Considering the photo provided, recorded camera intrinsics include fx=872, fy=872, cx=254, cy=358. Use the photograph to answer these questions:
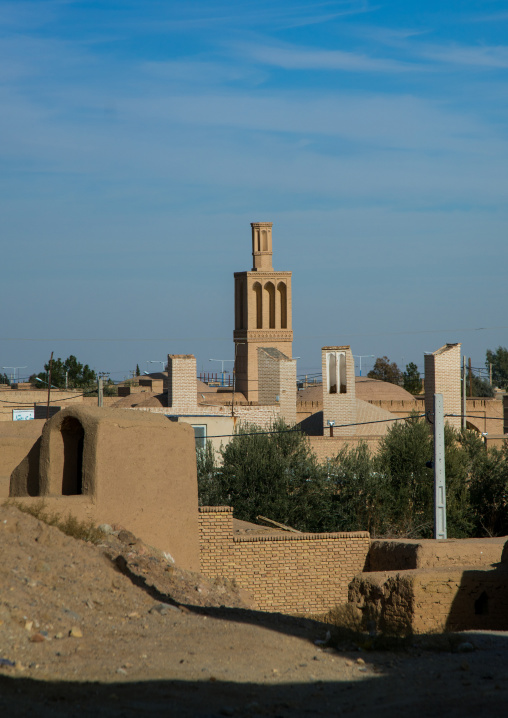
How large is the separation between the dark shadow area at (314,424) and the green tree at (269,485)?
7.23m

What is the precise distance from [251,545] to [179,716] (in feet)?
33.0

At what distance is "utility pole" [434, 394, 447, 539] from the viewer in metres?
17.6

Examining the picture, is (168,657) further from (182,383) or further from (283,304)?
(283,304)

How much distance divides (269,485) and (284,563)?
6.14 metres

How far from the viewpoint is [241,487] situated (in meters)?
21.8

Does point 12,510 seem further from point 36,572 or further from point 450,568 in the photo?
point 450,568

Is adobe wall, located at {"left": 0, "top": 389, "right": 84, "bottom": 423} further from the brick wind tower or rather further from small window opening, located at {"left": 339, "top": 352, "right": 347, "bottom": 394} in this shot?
small window opening, located at {"left": 339, "top": 352, "right": 347, "bottom": 394}

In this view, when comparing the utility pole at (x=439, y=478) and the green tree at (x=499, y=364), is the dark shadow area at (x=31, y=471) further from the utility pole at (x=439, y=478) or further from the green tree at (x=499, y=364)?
the green tree at (x=499, y=364)

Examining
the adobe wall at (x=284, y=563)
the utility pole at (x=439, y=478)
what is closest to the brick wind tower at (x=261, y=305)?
the utility pole at (x=439, y=478)

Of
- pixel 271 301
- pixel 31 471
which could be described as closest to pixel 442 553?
pixel 31 471

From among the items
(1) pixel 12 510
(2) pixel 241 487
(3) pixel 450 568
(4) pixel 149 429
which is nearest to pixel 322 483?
(2) pixel 241 487

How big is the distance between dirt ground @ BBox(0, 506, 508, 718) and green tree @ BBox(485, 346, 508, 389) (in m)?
70.4

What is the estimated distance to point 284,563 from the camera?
1577 centimetres

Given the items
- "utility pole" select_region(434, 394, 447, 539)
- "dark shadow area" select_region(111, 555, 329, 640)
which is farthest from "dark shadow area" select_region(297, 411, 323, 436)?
"dark shadow area" select_region(111, 555, 329, 640)
